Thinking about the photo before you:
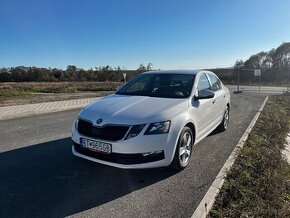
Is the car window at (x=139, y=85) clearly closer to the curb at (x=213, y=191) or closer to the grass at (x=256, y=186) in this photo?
the curb at (x=213, y=191)

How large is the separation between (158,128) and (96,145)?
927 mm

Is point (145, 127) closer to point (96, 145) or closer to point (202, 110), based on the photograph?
point (96, 145)

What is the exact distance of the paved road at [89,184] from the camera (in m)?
3.57

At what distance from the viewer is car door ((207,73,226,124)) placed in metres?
6.66

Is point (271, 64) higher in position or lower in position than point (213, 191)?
higher

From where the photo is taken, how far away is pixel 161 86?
5.76 meters

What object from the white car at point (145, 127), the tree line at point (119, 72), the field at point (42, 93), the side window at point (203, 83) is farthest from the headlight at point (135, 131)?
the tree line at point (119, 72)

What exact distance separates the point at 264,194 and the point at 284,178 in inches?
38.9

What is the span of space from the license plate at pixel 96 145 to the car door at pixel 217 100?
118 inches

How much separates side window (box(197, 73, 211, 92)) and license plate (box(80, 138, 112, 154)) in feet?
7.48

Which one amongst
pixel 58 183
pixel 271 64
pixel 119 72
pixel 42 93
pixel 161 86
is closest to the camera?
pixel 58 183

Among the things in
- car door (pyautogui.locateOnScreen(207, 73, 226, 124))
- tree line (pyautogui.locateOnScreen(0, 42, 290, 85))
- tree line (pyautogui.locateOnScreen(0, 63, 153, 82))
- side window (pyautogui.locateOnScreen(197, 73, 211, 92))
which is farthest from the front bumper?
tree line (pyautogui.locateOnScreen(0, 63, 153, 82))

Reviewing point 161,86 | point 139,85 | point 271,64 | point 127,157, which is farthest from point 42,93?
point 271,64

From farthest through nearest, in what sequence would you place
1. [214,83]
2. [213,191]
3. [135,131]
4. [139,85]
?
[214,83], [139,85], [135,131], [213,191]
